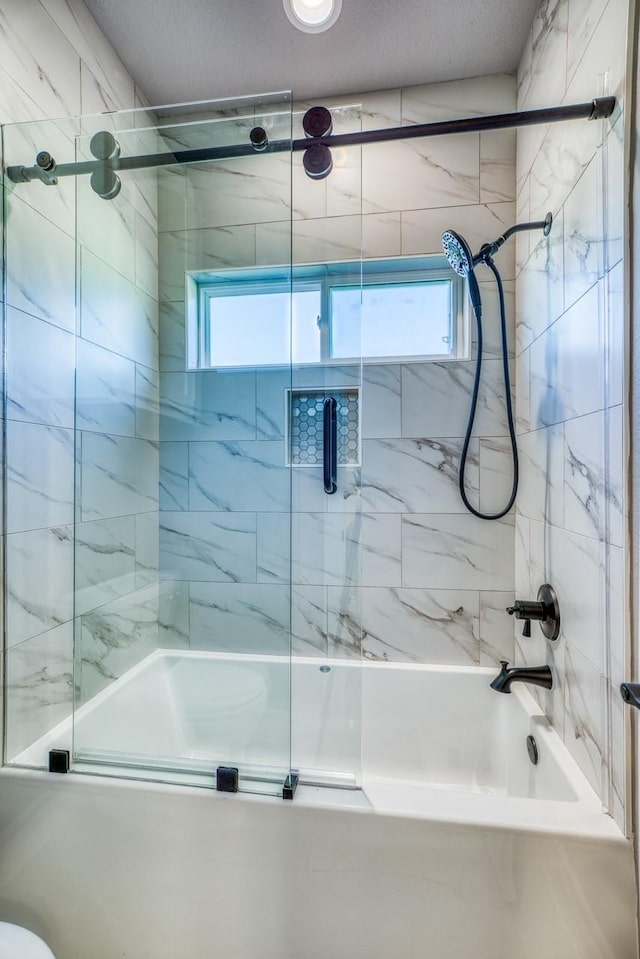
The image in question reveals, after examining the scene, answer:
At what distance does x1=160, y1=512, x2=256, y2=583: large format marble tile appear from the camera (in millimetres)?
1474

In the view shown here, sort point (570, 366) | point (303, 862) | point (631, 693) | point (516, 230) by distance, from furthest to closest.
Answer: point (516, 230)
point (570, 366)
point (303, 862)
point (631, 693)

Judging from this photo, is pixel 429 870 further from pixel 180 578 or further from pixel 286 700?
pixel 180 578

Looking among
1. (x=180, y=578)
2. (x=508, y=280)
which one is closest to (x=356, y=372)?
(x=508, y=280)

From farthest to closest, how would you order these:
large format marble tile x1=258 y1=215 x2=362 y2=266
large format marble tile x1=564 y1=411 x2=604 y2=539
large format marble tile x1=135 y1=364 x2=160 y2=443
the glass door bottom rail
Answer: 1. large format marble tile x1=135 y1=364 x2=160 y2=443
2. large format marble tile x1=258 y1=215 x2=362 y2=266
3. the glass door bottom rail
4. large format marble tile x1=564 y1=411 x2=604 y2=539

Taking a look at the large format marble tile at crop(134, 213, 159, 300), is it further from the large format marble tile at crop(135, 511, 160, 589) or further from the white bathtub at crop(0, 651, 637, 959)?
the white bathtub at crop(0, 651, 637, 959)

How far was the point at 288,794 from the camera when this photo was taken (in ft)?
3.31

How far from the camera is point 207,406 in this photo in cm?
154

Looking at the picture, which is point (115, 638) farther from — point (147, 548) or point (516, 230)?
point (516, 230)

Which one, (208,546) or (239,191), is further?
(208,546)

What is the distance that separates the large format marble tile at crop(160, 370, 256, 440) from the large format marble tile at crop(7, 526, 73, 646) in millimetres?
512

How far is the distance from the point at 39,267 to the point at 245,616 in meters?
1.25

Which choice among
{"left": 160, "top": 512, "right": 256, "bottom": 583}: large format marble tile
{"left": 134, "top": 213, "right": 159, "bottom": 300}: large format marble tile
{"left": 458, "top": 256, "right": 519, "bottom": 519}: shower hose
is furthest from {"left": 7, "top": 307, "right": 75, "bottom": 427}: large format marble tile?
{"left": 458, "top": 256, "right": 519, "bottom": 519}: shower hose

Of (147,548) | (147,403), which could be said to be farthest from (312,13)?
(147,548)

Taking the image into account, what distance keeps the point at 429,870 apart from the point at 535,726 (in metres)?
0.62
